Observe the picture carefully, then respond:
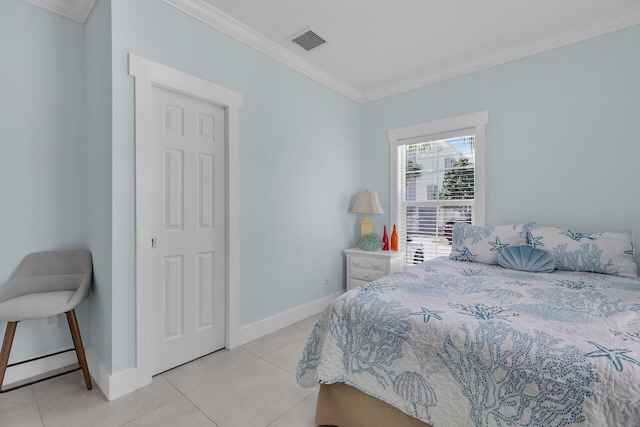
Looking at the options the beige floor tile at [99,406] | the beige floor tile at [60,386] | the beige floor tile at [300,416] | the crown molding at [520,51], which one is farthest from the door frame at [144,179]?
the crown molding at [520,51]

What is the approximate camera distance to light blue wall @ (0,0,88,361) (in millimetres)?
2039

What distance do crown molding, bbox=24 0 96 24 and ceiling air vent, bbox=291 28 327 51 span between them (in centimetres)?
152

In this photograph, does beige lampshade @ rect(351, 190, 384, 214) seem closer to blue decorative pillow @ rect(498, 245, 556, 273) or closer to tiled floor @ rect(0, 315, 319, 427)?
blue decorative pillow @ rect(498, 245, 556, 273)

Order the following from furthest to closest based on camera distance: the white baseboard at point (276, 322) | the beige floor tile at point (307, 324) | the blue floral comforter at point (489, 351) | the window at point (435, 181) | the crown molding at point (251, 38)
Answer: the window at point (435, 181) → the beige floor tile at point (307, 324) → the white baseboard at point (276, 322) → the crown molding at point (251, 38) → the blue floral comforter at point (489, 351)

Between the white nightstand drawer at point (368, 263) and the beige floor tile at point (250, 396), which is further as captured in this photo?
the white nightstand drawer at point (368, 263)

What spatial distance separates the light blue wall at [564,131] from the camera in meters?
2.41

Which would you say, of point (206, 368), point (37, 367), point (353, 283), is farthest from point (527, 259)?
point (37, 367)

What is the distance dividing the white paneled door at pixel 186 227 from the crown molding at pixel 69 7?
2.65 feet

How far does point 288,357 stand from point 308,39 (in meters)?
2.79

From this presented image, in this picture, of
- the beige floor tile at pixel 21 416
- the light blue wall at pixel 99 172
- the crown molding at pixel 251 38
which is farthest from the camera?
the crown molding at pixel 251 38

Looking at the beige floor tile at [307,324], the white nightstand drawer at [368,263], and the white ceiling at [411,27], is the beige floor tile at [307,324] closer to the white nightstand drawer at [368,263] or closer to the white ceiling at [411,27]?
the white nightstand drawer at [368,263]

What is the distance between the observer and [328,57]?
122 inches

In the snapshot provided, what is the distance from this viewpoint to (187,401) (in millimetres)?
1848

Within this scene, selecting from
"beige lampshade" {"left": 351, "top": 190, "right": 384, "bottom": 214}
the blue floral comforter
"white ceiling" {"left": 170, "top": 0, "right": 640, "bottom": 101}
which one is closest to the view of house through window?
"beige lampshade" {"left": 351, "top": 190, "right": 384, "bottom": 214}
